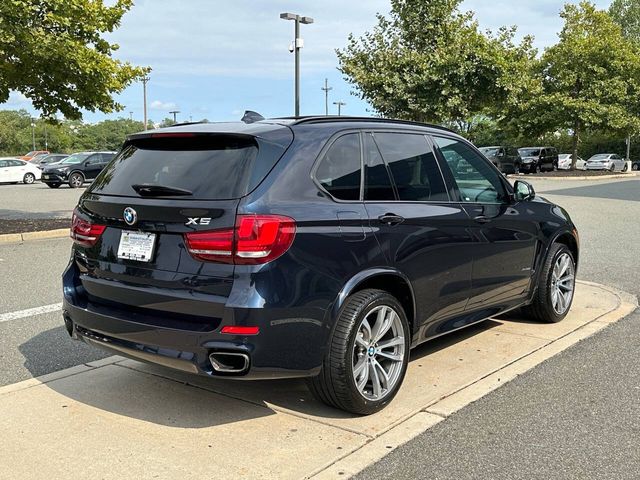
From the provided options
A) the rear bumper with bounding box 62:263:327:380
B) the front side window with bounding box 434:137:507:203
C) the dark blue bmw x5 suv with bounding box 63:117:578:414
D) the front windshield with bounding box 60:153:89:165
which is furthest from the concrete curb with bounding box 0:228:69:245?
the front windshield with bounding box 60:153:89:165

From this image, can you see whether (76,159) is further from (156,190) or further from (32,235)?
(156,190)

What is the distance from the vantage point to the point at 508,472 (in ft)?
10.5

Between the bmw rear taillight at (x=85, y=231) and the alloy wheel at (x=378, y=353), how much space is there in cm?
166

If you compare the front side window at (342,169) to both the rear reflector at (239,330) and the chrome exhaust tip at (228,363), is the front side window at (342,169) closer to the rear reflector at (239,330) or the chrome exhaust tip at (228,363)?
the rear reflector at (239,330)

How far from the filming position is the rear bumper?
331 centimetres

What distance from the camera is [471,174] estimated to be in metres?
5.02

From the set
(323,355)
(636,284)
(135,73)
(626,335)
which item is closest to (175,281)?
(323,355)

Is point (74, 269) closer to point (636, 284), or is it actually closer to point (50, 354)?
point (50, 354)

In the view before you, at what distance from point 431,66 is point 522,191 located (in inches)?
914

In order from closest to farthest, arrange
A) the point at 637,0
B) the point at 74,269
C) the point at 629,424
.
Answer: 1. the point at 629,424
2. the point at 74,269
3. the point at 637,0

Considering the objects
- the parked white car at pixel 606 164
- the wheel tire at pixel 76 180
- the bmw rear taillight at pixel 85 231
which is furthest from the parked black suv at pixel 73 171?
the parked white car at pixel 606 164

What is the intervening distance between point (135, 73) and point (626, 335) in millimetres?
10684

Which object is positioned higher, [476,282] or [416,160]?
[416,160]

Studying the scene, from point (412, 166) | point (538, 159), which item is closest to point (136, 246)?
point (412, 166)
